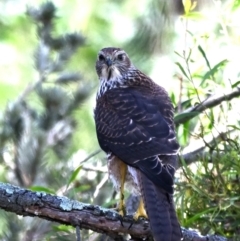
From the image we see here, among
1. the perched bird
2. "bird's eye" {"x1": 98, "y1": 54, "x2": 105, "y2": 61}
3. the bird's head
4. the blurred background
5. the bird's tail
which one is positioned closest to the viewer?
the bird's tail

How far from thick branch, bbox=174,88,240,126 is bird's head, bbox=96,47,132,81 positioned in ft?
2.49

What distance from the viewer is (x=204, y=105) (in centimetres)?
494

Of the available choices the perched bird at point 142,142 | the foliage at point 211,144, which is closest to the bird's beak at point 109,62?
the perched bird at point 142,142

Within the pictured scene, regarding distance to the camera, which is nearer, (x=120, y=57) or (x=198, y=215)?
(x=198, y=215)

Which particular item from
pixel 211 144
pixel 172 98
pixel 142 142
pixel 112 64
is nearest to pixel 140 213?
pixel 142 142

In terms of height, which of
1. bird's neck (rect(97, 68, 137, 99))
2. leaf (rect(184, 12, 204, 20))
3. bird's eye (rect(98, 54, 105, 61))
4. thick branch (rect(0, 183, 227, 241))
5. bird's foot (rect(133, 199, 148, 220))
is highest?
bird's eye (rect(98, 54, 105, 61))

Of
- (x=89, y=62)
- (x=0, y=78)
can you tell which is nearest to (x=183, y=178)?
(x=89, y=62)

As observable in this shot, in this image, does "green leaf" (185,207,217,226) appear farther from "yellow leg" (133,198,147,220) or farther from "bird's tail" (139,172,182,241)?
"yellow leg" (133,198,147,220)

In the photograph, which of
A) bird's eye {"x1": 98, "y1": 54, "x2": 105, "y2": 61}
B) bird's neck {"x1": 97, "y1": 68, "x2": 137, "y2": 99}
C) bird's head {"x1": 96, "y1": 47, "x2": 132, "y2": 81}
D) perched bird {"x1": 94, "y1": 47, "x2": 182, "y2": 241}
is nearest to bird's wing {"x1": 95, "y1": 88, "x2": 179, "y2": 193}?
perched bird {"x1": 94, "y1": 47, "x2": 182, "y2": 241}

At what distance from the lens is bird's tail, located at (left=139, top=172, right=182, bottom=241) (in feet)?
13.4

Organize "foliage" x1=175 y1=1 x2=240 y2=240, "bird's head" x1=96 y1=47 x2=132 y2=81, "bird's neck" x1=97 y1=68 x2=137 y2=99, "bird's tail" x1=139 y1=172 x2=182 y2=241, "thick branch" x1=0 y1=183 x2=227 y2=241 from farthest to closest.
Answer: "bird's head" x1=96 y1=47 x2=132 y2=81, "bird's neck" x1=97 y1=68 x2=137 y2=99, "foliage" x1=175 y1=1 x2=240 y2=240, "bird's tail" x1=139 y1=172 x2=182 y2=241, "thick branch" x1=0 y1=183 x2=227 y2=241

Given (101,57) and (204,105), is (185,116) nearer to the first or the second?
(204,105)

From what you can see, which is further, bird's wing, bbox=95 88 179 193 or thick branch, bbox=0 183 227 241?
bird's wing, bbox=95 88 179 193

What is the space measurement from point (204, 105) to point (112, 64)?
1056 mm
